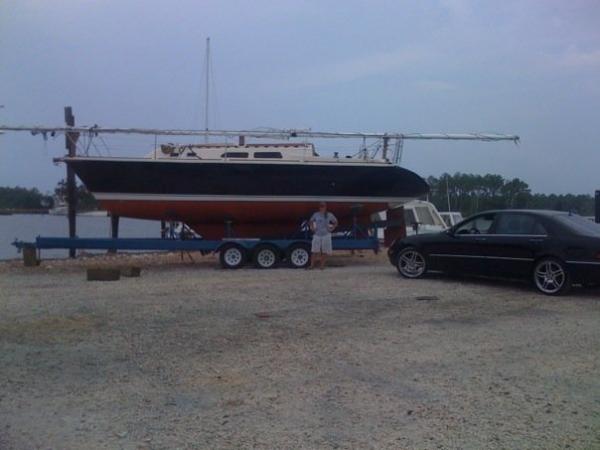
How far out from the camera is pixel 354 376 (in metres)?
6.65

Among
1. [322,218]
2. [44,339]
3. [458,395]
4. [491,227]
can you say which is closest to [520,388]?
[458,395]

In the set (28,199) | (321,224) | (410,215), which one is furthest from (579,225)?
(28,199)

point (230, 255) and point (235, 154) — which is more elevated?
point (235, 154)

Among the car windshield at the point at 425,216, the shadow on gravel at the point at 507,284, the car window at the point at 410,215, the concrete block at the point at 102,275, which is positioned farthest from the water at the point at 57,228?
the shadow on gravel at the point at 507,284

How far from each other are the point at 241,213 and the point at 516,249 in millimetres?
7890

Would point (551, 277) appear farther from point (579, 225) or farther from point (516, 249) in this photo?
point (579, 225)

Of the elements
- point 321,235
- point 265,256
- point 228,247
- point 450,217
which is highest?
point 450,217

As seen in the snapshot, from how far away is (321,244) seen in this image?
54.1 ft

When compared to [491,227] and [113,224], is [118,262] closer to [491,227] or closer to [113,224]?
[113,224]

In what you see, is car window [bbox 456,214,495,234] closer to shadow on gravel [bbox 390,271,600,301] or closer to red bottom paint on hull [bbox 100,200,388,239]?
shadow on gravel [bbox 390,271,600,301]

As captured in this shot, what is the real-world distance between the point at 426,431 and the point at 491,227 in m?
8.25

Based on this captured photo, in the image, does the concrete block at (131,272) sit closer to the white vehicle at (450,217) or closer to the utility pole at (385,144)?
the utility pole at (385,144)

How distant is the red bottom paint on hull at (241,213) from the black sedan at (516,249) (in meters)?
4.56

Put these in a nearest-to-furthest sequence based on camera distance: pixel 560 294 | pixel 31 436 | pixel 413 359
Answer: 1. pixel 31 436
2. pixel 413 359
3. pixel 560 294
